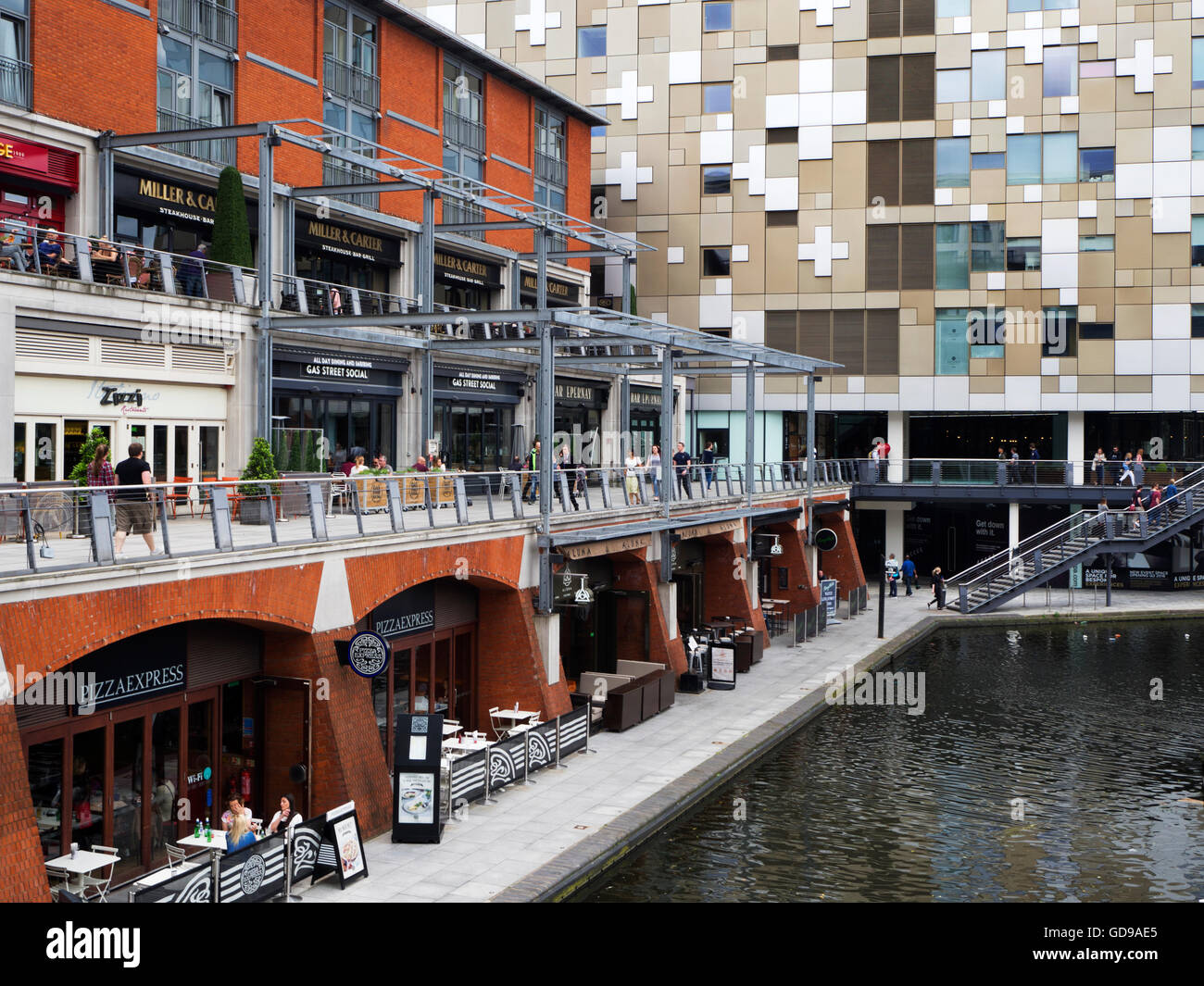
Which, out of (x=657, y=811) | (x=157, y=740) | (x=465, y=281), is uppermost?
(x=465, y=281)

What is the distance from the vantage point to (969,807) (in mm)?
18938

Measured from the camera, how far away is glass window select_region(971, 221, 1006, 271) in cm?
4741

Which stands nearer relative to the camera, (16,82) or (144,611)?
(144,611)

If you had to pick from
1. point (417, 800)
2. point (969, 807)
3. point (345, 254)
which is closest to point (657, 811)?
point (417, 800)

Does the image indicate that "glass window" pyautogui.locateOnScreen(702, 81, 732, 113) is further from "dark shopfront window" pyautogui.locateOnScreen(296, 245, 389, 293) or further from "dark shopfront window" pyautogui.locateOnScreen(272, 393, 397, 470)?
"dark shopfront window" pyautogui.locateOnScreen(272, 393, 397, 470)

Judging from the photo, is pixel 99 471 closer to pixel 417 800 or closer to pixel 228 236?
pixel 417 800

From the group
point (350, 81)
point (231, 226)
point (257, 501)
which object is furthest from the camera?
point (350, 81)

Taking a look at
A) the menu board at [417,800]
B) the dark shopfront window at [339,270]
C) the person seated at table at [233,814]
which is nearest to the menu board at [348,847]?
the person seated at table at [233,814]

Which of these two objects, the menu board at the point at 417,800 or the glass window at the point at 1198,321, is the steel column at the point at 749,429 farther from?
the glass window at the point at 1198,321

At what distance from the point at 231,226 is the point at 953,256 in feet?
104

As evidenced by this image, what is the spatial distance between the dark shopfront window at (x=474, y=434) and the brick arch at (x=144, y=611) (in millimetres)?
17320

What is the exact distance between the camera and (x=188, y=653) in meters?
14.8

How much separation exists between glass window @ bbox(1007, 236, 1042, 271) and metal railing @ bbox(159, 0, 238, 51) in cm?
3063
